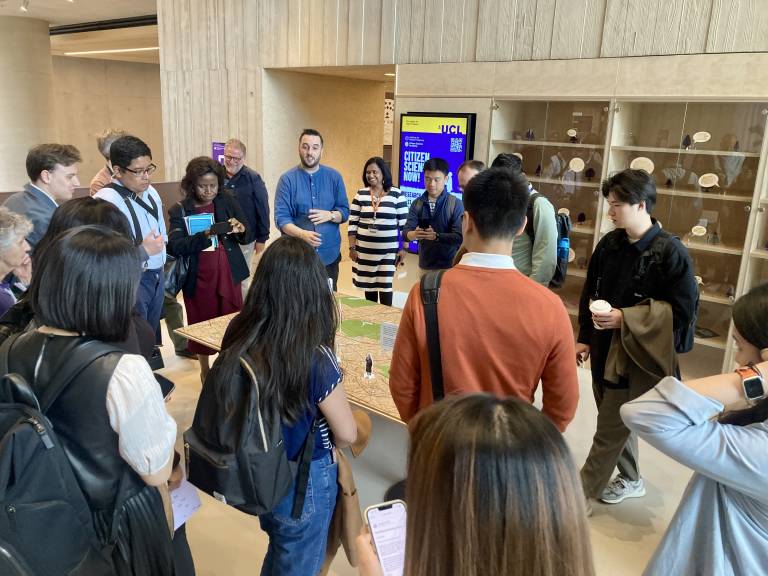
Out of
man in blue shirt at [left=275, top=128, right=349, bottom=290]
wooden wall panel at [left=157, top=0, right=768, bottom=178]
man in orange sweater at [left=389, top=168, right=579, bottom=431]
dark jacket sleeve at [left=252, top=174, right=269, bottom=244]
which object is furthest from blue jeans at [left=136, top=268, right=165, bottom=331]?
wooden wall panel at [left=157, top=0, right=768, bottom=178]

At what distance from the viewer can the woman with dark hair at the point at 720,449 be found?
1133mm

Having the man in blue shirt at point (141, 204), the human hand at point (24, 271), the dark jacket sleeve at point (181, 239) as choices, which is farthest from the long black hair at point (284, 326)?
the dark jacket sleeve at point (181, 239)

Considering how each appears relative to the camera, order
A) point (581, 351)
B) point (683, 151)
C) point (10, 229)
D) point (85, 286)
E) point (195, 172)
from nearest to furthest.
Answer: point (85, 286), point (10, 229), point (581, 351), point (195, 172), point (683, 151)

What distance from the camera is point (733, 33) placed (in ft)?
13.3

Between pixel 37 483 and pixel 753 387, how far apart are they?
5.24 ft

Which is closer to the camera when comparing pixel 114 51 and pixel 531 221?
pixel 531 221

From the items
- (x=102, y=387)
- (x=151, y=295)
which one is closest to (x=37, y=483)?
(x=102, y=387)

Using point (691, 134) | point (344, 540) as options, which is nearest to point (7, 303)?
point (344, 540)

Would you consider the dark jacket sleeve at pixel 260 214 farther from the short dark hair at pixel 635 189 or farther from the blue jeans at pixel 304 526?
the blue jeans at pixel 304 526

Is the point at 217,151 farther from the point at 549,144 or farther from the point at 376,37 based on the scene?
the point at 549,144

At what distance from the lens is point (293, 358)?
157 centimetres

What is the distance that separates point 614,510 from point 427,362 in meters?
1.81

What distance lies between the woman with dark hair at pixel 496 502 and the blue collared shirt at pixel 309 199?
374 centimetres

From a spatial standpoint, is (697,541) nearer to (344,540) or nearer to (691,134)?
(344,540)
